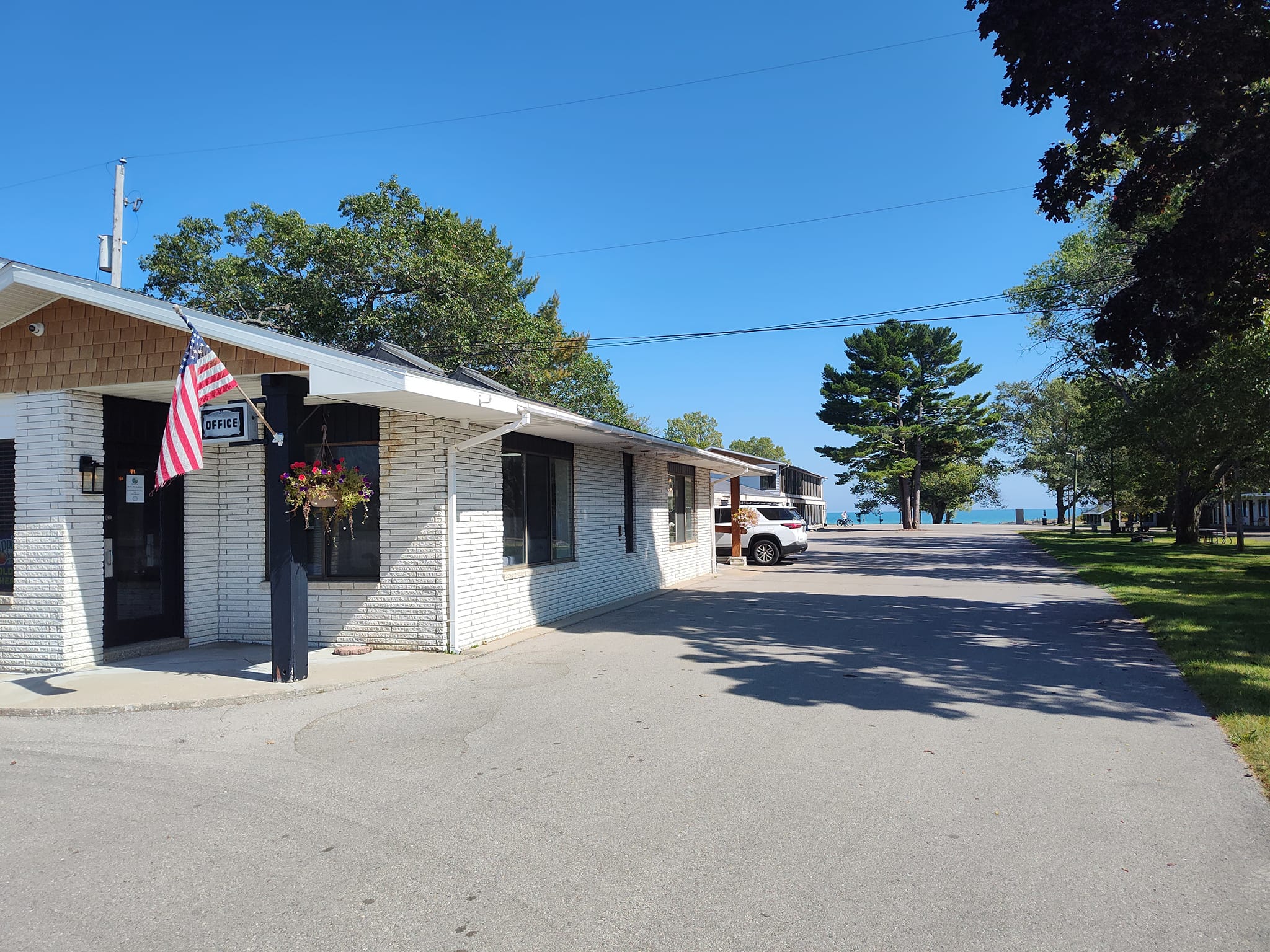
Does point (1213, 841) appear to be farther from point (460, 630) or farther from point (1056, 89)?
point (1056, 89)

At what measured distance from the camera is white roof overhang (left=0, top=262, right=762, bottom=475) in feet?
25.0

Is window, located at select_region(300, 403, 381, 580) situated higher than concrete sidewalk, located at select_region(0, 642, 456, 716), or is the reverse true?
window, located at select_region(300, 403, 381, 580)

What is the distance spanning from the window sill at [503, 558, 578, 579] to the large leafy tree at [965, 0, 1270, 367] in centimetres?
824

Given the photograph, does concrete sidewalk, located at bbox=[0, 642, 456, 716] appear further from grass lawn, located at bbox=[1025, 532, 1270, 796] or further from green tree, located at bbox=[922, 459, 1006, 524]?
green tree, located at bbox=[922, 459, 1006, 524]

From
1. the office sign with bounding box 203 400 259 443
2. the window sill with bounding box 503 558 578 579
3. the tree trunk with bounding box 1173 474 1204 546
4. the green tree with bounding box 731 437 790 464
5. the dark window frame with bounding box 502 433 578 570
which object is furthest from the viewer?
the green tree with bounding box 731 437 790 464

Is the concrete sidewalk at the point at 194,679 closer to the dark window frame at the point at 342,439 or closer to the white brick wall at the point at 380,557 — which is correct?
the white brick wall at the point at 380,557

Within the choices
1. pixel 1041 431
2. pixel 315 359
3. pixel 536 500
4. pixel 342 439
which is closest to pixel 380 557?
pixel 342 439

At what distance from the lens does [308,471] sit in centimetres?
830

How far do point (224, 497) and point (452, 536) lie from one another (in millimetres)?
3284

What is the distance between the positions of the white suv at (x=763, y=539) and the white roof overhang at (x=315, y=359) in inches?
636

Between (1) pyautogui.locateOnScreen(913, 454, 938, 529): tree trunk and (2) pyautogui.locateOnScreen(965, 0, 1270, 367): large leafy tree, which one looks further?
(1) pyautogui.locateOnScreen(913, 454, 938, 529): tree trunk

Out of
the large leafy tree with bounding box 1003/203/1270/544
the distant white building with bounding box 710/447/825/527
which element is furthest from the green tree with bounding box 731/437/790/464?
the large leafy tree with bounding box 1003/203/1270/544

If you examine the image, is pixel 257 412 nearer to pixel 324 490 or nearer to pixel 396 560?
pixel 324 490

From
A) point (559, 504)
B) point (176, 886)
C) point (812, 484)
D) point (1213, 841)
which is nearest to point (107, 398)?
point (559, 504)
